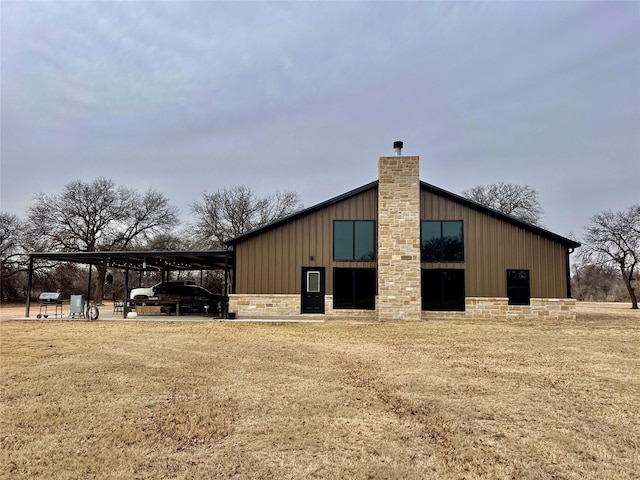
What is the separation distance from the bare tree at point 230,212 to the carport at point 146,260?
14174 mm

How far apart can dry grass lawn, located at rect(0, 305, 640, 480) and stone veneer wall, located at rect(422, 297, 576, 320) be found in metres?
7.32

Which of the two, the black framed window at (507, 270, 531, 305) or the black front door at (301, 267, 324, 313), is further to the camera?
the black front door at (301, 267, 324, 313)

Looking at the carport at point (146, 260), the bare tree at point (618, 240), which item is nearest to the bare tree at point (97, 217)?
the carport at point (146, 260)

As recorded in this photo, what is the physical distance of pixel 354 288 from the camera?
1725cm

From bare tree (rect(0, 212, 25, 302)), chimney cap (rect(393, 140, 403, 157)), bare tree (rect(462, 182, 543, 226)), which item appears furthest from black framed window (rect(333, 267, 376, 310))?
bare tree (rect(462, 182, 543, 226))

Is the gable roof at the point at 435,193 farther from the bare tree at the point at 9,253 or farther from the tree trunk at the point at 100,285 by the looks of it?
the bare tree at the point at 9,253

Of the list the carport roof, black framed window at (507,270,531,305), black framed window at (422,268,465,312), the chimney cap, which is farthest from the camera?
the chimney cap

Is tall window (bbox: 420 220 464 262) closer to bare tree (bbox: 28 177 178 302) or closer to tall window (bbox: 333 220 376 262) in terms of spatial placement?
tall window (bbox: 333 220 376 262)

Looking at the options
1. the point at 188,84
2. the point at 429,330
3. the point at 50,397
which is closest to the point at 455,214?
the point at 429,330

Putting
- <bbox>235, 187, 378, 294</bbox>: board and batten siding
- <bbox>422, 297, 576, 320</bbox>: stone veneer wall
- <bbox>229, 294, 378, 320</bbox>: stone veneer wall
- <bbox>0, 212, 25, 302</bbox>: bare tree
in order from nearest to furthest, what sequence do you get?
<bbox>422, 297, 576, 320</bbox>: stone veneer wall → <bbox>229, 294, 378, 320</bbox>: stone veneer wall → <bbox>235, 187, 378, 294</bbox>: board and batten siding → <bbox>0, 212, 25, 302</bbox>: bare tree

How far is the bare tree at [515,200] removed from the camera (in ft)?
118

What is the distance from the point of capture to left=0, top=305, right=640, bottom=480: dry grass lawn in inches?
132

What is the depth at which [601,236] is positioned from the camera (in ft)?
99.4

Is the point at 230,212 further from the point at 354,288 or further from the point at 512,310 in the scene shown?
the point at 512,310
